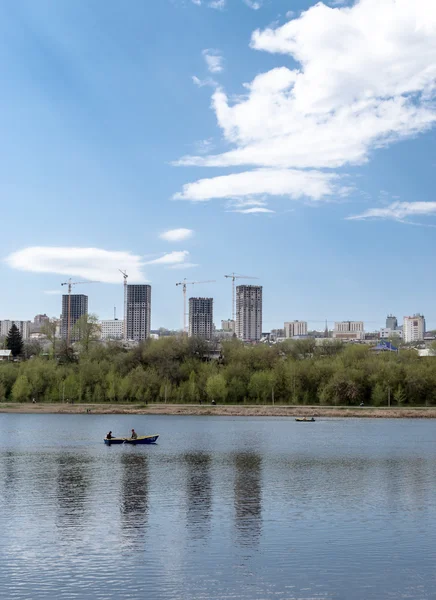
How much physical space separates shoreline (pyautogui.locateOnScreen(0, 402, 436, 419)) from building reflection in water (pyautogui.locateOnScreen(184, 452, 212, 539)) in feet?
140

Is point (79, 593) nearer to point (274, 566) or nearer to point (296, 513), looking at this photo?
point (274, 566)

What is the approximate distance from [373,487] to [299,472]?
20.6 ft

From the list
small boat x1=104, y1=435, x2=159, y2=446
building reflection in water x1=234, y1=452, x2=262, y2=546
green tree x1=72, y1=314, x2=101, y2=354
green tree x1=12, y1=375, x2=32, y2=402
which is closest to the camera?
building reflection in water x1=234, y1=452, x2=262, y2=546

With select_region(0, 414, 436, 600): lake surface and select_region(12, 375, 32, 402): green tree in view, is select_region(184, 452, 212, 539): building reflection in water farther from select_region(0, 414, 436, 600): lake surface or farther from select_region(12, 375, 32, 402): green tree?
select_region(12, 375, 32, 402): green tree

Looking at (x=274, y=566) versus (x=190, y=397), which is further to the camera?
(x=190, y=397)

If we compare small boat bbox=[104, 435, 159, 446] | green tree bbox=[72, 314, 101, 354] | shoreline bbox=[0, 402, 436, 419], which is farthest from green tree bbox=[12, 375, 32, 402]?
small boat bbox=[104, 435, 159, 446]

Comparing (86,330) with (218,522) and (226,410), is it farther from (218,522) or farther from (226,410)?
(218,522)

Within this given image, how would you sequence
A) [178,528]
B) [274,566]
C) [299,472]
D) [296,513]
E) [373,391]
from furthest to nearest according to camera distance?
[373,391], [299,472], [296,513], [178,528], [274,566]

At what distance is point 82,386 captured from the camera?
10919 cm

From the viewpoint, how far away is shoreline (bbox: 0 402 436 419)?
90.9 m

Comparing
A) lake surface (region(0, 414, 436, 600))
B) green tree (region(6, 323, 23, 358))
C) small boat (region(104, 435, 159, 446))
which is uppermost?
green tree (region(6, 323, 23, 358))

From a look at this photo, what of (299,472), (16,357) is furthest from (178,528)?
(16,357)

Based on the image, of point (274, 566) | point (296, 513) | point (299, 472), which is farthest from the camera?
point (299, 472)

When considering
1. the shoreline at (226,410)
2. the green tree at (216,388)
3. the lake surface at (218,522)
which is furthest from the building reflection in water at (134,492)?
the green tree at (216,388)
